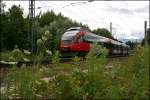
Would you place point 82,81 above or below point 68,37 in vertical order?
below

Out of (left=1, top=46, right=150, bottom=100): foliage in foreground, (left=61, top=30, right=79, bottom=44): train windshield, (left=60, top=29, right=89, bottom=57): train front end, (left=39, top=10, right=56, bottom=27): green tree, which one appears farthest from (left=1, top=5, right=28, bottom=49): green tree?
(left=1, top=46, right=150, bottom=100): foliage in foreground

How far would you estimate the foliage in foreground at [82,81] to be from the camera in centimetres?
369

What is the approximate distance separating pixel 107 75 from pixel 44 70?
625 mm

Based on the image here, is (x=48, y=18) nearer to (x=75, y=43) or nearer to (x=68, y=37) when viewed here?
(x=68, y=37)

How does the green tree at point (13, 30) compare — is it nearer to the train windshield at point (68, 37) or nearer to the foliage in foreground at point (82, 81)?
the train windshield at point (68, 37)

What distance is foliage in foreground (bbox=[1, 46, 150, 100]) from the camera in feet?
12.1

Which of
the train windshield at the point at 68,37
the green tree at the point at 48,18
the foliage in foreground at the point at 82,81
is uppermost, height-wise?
the green tree at the point at 48,18

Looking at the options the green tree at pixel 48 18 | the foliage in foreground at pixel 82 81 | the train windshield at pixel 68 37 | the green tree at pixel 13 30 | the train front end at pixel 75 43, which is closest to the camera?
the foliage in foreground at pixel 82 81

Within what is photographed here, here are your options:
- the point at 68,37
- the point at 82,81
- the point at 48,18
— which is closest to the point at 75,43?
the point at 68,37

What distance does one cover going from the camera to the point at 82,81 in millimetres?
4066

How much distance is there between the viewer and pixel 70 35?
3725 cm

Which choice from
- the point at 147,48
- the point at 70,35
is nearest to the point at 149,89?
the point at 147,48

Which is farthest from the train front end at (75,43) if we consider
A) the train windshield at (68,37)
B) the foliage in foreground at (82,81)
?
the foliage in foreground at (82,81)

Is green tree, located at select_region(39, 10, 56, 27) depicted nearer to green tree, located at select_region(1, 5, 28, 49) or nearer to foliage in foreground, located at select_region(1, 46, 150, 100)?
green tree, located at select_region(1, 5, 28, 49)
